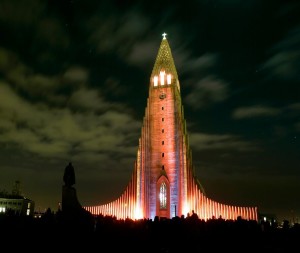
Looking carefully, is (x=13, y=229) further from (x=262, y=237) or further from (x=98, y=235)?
(x=262, y=237)

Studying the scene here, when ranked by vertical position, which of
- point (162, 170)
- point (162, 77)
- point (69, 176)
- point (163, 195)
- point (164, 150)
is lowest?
point (69, 176)

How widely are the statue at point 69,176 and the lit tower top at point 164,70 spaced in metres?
23.3

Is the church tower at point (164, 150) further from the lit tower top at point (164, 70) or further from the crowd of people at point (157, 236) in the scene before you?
the crowd of people at point (157, 236)

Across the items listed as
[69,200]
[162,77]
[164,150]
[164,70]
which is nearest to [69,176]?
[69,200]

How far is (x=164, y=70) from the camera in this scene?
1629 inches

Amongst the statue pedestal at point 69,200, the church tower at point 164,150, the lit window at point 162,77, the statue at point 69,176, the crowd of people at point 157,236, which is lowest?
the crowd of people at point 157,236

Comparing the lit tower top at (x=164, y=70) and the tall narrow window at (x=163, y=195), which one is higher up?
the lit tower top at (x=164, y=70)

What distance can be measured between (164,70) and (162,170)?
13.8 m

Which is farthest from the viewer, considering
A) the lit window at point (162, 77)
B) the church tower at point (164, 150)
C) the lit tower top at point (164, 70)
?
the lit window at point (162, 77)

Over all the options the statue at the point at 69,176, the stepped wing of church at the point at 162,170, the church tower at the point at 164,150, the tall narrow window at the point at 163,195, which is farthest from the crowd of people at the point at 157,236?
the tall narrow window at the point at 163,195

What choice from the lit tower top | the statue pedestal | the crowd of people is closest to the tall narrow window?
the lit tower top

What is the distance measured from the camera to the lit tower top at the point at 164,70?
40625 millimetres

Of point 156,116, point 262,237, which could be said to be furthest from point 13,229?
point 156,116

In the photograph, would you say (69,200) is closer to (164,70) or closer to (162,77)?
(162,77)
